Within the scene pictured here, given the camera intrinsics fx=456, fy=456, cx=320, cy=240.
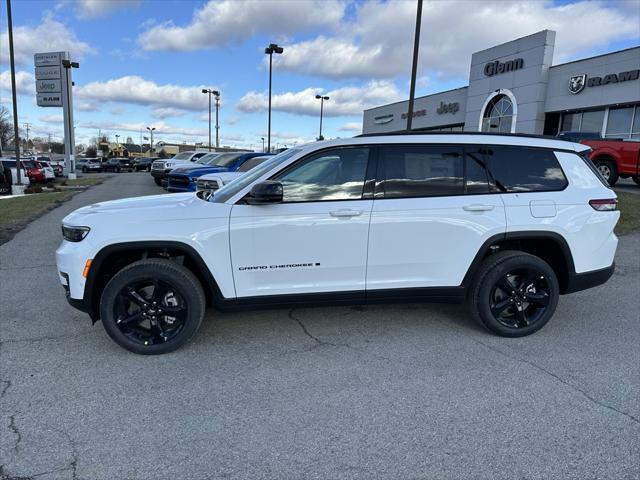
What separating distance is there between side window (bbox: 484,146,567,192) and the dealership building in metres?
22.9

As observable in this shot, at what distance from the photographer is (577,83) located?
2480 centimetres

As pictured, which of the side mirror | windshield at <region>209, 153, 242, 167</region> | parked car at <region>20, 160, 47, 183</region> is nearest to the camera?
the side mirror

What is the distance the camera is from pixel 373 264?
392 cm

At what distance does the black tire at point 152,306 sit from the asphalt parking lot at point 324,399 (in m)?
0.16

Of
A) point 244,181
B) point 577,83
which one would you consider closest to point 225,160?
point 244,181

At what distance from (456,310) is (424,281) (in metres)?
1.18

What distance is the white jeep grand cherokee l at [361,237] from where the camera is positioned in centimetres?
367

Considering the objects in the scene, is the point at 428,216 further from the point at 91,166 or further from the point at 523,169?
the point at 91,166

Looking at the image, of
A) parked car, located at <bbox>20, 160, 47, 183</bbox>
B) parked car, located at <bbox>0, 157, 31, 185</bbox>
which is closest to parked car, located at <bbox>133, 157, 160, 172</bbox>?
parked car, located at <bbox>20, 160, 47, 183</bbox>

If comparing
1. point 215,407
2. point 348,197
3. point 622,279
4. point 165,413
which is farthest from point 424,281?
point 622,279

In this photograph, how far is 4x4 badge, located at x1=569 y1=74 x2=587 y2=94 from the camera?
80.4 ft

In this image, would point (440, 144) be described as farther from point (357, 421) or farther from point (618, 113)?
point (618, 113)

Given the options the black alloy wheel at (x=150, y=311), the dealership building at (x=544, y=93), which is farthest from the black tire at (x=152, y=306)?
the dealership building at (x=544, y=93)

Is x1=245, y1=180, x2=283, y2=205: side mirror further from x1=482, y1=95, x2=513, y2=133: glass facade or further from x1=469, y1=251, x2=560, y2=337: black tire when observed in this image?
x1=482, y1=95, x2=513, y2=133: glass facade
